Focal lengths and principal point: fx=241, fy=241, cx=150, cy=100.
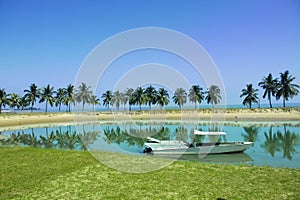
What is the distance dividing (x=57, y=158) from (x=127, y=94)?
234ft

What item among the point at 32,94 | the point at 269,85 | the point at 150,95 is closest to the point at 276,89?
the point at 269,85

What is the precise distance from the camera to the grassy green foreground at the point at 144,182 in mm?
7629

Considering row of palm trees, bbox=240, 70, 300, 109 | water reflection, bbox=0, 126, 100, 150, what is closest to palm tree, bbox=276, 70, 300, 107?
row of palm trees, bbox=240, 70, 300, 109

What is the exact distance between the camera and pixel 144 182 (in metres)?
8.95

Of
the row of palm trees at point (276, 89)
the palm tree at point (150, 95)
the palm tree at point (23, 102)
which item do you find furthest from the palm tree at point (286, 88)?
the palm tree at point (23, 102)

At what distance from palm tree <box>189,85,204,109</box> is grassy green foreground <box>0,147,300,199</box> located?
71239 millimetres

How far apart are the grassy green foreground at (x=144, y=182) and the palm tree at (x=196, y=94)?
71.2 m

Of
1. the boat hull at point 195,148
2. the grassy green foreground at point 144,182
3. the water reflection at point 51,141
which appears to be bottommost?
the water reflection at point 51,141

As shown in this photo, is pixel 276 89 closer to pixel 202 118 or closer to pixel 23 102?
pixel 202 118

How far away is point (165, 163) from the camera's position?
11883 mm

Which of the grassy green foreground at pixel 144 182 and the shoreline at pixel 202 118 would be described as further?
the shoreline at pixel 202 118

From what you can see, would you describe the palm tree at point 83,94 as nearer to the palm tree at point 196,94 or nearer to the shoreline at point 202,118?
the shoreline at point 202,118

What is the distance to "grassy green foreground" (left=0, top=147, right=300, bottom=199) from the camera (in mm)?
7629

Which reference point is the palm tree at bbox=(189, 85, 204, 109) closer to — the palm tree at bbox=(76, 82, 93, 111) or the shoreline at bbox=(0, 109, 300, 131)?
the shoreline at bbox=(0, 109, 300, 131)
